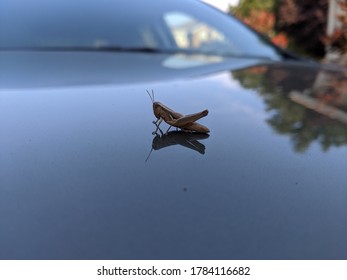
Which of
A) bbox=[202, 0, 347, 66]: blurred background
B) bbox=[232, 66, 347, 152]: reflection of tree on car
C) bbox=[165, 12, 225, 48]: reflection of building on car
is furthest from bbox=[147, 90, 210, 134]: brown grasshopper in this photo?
bbox=[202, 0, 347, 66]: blurred background

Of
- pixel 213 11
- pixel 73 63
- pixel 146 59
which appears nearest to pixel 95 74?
pixel 73 63

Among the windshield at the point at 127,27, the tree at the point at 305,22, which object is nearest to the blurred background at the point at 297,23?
the tree at the point at 305,22

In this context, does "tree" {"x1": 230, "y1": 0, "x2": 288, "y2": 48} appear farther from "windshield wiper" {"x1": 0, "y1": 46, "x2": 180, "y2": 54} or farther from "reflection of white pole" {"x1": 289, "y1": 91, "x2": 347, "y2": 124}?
"reflection of white pole" {"x1": 289, "y1": 91, "x2": 347, "y2": 124}

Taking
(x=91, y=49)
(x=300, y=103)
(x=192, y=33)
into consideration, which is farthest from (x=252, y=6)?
(x=300, y=103)

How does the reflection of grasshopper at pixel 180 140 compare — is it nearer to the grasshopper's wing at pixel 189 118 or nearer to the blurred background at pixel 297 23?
the grasshopper's wing at pixel 189 118
